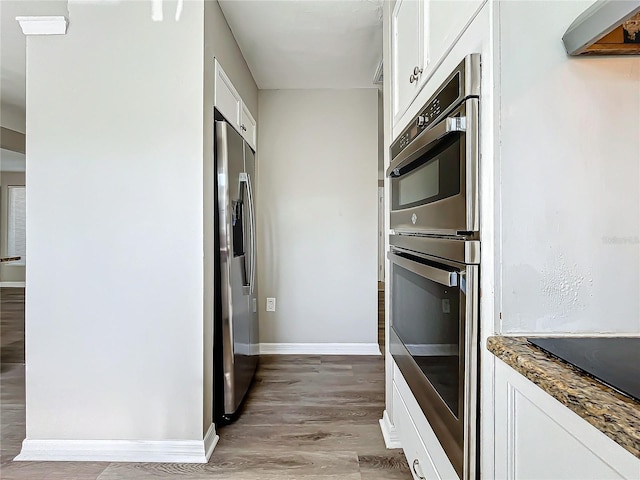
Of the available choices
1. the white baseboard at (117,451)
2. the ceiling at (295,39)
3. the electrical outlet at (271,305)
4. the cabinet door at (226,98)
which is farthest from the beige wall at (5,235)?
the cabinet door at (226,98)

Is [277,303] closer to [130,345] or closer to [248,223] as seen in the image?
[248,223]

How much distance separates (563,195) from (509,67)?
28cm

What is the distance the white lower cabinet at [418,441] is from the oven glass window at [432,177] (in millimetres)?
690

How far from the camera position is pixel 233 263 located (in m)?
2.24

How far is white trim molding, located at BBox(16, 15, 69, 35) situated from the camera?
1898 mm

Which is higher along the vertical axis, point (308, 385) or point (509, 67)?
point (509, 67)

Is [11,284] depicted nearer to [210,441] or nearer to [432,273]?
[210,441]

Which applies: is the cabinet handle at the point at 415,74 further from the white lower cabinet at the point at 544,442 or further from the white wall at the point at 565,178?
the white lower cabinet at the point at 544,442

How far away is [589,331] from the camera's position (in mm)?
804

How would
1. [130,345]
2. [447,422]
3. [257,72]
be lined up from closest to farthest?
1. [447,422]
2. [130,345]
3. [257,72]

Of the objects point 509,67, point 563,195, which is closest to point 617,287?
point 563,195

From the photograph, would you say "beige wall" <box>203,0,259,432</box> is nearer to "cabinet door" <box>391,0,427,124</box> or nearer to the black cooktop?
"cabinet door" <box>391,0,427,124</box>

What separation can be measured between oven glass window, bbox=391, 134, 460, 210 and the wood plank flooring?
4.08ft

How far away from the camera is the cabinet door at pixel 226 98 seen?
7.11 ft
